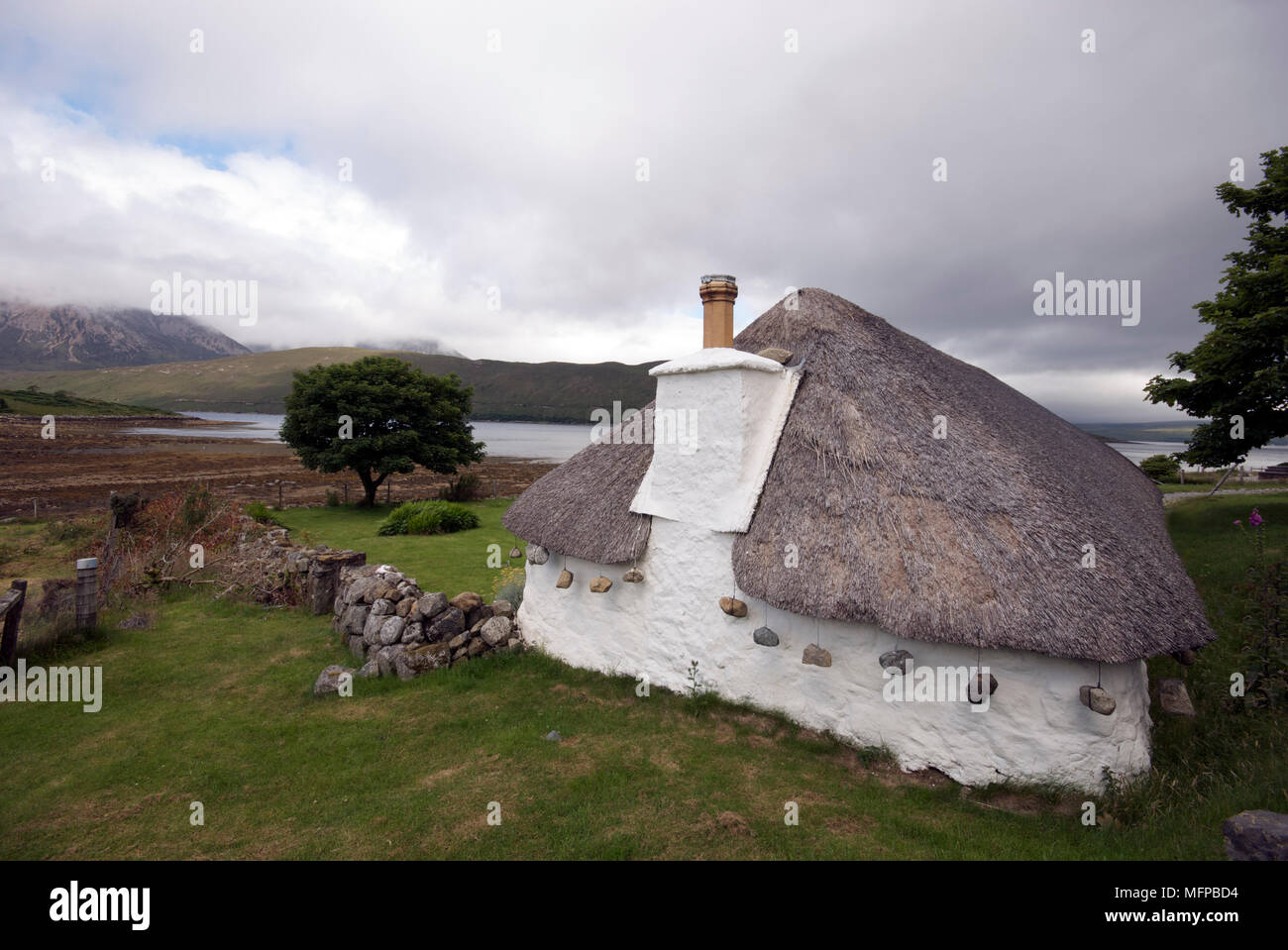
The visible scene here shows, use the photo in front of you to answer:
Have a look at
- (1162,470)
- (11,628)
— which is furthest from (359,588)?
(1162,470)

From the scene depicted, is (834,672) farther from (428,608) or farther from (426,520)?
(426,520)

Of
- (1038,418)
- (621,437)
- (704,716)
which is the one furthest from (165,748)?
(1038,418)

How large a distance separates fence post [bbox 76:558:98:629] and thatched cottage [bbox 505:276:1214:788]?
7.30 meters

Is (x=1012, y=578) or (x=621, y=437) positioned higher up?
(x=621, y=437)

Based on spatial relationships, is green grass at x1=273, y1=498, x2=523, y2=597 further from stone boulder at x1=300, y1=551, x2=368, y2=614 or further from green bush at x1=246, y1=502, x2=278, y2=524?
stone boulder at x1=300, y1=551, x2=368, y2=614

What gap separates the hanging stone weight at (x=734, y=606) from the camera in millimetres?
7020

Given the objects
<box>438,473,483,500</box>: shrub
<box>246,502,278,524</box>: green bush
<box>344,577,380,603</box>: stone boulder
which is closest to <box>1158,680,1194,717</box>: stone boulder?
<box>344,577,380,603</box>: stone boulder

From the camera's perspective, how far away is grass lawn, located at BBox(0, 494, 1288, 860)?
4965 mm

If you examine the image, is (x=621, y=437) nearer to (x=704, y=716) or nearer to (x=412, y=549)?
(x=704, y=716)

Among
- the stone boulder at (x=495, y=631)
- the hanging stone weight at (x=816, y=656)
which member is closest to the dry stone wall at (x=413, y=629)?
the stone boulder at (x=495, y=631)

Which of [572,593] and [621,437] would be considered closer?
[572,593]

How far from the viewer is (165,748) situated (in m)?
6.86

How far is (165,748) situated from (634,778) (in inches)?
222

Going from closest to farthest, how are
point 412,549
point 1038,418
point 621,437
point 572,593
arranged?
point 572,593 → point 621,437 → point 1038,418 → point 412,549
